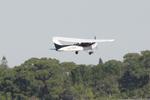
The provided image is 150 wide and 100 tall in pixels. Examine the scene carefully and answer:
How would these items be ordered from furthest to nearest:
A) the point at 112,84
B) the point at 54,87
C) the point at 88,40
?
the point at 112,84 → the point at 54,87 → the point at 88,40

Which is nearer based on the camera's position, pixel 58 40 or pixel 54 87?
pixel 58 40

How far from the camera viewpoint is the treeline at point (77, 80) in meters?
170

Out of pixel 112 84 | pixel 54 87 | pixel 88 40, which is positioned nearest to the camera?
pixel 88 40

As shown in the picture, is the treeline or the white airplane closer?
the white airplane

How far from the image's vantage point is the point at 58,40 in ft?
339

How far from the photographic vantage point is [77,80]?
600ft

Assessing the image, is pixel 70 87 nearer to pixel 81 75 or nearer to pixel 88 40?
pixel 81 75

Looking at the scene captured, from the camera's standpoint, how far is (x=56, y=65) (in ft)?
583

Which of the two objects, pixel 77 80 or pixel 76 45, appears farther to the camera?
pixel 77 80

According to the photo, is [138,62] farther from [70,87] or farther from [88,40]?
[88,40]

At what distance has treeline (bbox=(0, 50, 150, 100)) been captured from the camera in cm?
17038

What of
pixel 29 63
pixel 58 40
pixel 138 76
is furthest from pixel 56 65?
pixel 58 40

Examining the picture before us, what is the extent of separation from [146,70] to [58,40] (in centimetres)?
8142

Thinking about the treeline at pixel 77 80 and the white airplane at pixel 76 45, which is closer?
the white airplane at pixel 76 45
